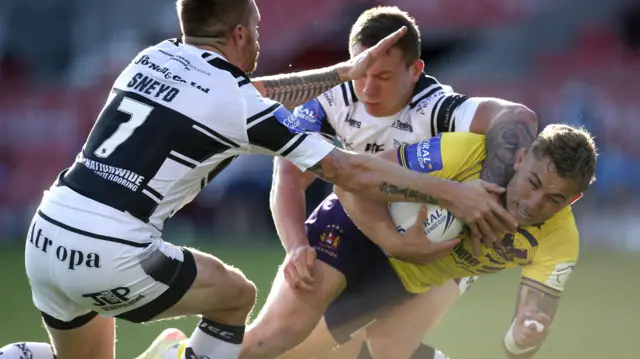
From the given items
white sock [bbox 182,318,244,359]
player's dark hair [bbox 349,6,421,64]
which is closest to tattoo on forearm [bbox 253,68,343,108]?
player's dark hair [bbox 349,6,421,64]

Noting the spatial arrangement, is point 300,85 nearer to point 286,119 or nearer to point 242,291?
point 286,119

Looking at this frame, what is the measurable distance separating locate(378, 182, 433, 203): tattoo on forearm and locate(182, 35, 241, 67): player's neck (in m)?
0.90

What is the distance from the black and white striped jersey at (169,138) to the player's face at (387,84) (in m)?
1.22

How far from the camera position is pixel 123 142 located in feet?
14.4

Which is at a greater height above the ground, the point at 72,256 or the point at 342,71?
the point at 342,71

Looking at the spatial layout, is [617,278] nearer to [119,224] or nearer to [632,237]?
[632,237]

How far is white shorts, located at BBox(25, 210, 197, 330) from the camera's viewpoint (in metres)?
4.31

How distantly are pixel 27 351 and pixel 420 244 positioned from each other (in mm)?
1970

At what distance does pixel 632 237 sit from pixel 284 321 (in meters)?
8.34

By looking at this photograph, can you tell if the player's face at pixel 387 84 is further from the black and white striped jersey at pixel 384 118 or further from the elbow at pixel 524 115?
the elbow at pixel 524 115

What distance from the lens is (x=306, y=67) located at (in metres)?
13.6

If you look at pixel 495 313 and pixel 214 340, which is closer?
pixel 214 340

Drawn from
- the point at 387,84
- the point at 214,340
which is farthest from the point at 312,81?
the point at 214,340

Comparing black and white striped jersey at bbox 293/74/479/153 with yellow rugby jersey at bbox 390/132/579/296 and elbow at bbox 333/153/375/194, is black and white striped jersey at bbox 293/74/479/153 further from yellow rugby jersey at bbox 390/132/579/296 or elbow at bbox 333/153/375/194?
elbow at bbox 333/153/375/194
